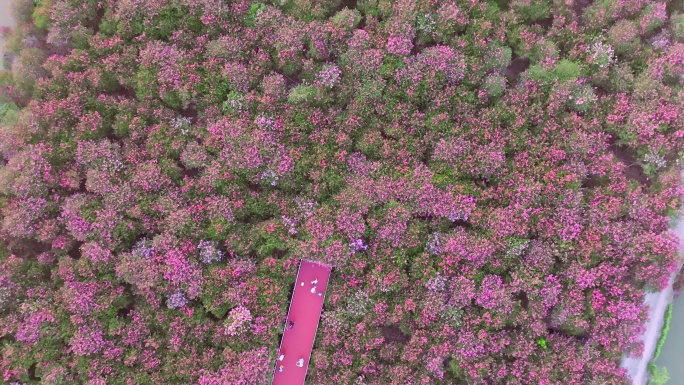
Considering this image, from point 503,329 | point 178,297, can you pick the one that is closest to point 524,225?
point 503,329

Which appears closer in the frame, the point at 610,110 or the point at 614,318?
the point at 614,318

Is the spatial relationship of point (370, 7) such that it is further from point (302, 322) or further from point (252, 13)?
point (302, 322)

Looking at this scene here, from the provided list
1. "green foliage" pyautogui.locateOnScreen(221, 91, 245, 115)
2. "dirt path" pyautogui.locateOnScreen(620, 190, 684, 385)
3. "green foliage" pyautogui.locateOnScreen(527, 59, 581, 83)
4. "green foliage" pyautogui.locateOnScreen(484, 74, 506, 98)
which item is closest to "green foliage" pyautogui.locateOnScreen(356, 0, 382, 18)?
"green foliage" pyautogui.locateOnScreen(484, 74, 506, 98)

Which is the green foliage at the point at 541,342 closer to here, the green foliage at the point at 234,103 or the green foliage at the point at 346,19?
the green foliage at the point at 346,19

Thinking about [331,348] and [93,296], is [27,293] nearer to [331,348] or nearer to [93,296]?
[93,296]

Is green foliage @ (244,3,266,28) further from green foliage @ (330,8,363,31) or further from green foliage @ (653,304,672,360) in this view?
green foliage @ (653,304,672,360)

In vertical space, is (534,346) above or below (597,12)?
below

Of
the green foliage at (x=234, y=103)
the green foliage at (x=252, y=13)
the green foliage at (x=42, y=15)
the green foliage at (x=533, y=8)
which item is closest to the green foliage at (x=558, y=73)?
the green foliage at (x=533, y=8)
